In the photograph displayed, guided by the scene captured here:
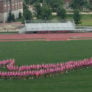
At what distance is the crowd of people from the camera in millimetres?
21828

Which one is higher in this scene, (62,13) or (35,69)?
(35,69)

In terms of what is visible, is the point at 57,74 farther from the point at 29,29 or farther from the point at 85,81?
the point at 29,29

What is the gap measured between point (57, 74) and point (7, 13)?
143 ft

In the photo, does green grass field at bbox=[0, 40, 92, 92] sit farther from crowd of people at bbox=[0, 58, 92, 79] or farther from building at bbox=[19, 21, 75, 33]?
building at bbox=[19, 21, 75, 33]

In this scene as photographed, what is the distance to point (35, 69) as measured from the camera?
23.8 meters

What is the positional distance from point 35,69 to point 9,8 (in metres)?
44.5

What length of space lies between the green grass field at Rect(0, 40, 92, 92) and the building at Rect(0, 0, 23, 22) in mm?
25182

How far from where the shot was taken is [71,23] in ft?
168

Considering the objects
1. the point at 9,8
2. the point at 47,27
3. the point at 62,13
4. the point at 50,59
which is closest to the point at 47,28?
the point at 47,27

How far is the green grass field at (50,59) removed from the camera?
1961 centimetres

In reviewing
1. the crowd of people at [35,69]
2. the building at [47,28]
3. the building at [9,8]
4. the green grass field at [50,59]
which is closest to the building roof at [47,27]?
the building at [47,28]

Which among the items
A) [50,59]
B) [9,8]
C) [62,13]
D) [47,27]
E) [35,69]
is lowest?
[62,13]

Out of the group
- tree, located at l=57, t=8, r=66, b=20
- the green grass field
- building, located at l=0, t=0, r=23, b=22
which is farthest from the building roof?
building, located at l=0, t=0, r=23, b=22

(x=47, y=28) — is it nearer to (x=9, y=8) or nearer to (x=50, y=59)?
(x=9, y=8)
